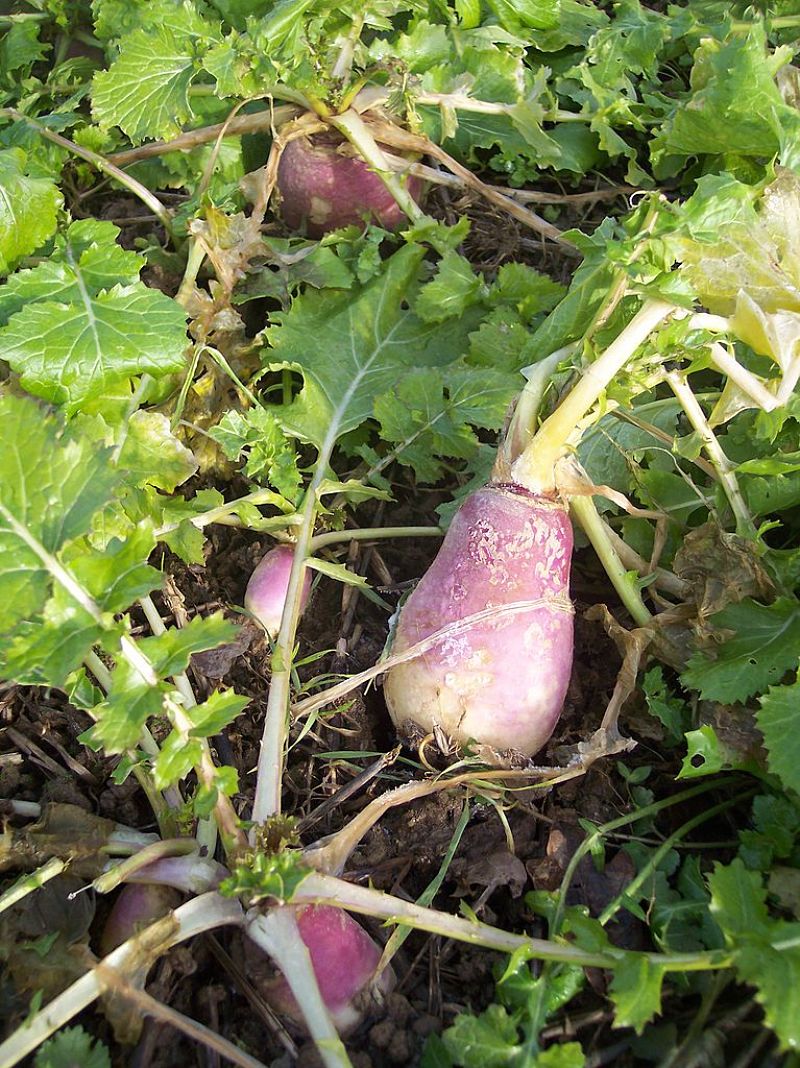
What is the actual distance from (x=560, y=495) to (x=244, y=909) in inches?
34.8

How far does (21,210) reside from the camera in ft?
6.39

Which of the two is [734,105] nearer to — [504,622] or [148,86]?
[504,622]

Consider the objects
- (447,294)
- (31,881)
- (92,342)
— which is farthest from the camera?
(447,294)

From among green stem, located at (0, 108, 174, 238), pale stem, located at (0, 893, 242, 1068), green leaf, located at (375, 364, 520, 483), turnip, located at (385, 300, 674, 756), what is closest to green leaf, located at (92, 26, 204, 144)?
green stem, located at (0, 108, 174, 238)

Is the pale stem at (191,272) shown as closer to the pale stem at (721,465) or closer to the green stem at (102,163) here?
the green stem at (102,163)

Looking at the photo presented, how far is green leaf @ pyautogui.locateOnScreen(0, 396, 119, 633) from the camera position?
128cm

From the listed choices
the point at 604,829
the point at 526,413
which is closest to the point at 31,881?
the point at 604,829

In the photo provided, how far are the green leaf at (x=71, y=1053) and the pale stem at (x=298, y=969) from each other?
0.26 m

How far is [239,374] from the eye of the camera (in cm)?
211

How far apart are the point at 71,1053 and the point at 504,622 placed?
3.07ft

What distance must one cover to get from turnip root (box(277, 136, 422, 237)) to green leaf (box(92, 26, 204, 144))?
0.30 m

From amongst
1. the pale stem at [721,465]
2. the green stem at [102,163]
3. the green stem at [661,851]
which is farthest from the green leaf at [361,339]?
the green stem at [661,851]

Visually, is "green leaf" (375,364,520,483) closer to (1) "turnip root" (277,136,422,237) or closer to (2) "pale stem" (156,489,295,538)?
(2) "pale stem" (156,489,295,538)

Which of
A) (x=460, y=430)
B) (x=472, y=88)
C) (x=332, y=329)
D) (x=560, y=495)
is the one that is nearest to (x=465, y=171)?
(x=472, y=88)
